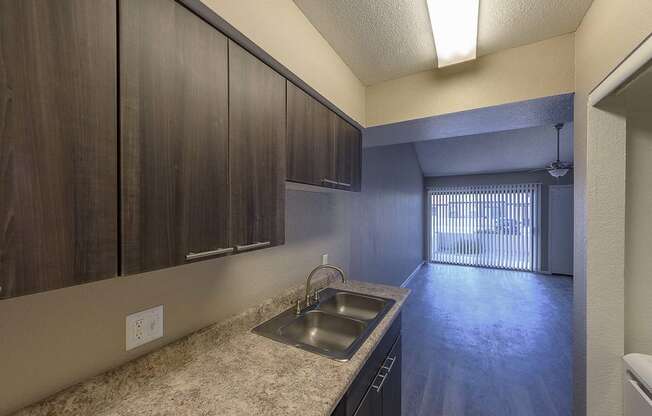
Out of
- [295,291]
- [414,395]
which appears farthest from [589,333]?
[295,291]

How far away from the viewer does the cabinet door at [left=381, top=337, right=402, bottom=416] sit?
1318 mm

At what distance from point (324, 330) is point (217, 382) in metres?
0.74

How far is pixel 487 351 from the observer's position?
2.61 m

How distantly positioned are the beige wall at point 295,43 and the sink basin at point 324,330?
55.2 inches

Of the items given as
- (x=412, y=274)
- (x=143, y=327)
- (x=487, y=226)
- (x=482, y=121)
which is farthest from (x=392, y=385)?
(x=487, y=226)

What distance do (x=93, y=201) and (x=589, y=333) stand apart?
2.12 meters

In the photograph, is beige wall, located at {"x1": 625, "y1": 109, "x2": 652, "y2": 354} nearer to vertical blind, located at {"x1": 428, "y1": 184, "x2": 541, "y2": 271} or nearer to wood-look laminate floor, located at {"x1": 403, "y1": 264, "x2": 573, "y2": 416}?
wood-look laminate floor, located at {"x1": 403, "y1": 264, "x2": 573, "y2": 416}

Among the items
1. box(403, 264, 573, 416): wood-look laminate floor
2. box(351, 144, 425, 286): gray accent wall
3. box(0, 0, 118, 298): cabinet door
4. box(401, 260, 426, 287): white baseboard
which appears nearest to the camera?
box(0, 0, 118, 298): cabinet door

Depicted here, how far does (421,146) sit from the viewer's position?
221 inches

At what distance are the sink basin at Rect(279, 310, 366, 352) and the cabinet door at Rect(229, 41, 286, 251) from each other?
23.9 inches

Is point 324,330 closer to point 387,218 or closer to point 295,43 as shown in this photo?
point 295,43

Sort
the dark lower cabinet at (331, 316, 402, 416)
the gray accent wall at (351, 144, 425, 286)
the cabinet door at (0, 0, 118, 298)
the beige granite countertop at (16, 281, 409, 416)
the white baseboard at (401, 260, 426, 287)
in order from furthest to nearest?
1. the white baseboard at (401, 260, 426, 287)
2. the gray accent wall at (351, 144, 425, 286)
3. the dark lower cabinet at (331, 316, 402, 416)
4. the beige granite countertop at (16, 281, 409, 416)
5. the cabinet door at (0, 0, 118, 298)

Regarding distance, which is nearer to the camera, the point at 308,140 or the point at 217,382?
the point at 217,382

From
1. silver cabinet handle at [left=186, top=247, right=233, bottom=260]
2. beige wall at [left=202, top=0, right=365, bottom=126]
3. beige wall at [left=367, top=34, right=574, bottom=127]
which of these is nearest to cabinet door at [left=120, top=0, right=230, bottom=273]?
silver cabinet handle at [left=186, top=247, right=233, bottom=260]
